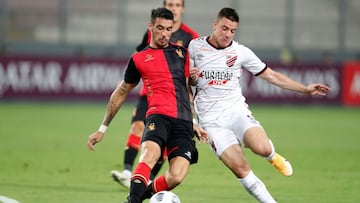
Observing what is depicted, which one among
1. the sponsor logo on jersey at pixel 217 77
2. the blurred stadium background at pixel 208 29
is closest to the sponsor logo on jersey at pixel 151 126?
the sponsor logo on jersey at pixel 217 77

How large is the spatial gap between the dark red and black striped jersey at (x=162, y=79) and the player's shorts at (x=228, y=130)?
49 centimetres

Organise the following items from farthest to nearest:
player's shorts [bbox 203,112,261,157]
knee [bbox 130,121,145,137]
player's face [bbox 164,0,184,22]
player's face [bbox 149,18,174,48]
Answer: knee [bbox 130,121,145,137], player's face [bbox 164,0,184,22], player's shorts [bbox 203,112,261,157], player's face [bbox 149,18,174,48]

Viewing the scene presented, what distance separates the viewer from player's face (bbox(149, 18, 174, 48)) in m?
8.93

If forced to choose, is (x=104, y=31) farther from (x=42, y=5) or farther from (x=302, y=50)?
(x=302, y=50)

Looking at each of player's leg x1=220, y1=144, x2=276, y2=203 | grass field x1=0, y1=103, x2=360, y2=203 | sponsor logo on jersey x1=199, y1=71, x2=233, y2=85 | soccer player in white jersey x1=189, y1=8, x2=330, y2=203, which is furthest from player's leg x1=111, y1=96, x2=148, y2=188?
player's leg x1=220, y1=144, x2=276, y2=203

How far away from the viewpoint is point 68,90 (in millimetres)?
28047

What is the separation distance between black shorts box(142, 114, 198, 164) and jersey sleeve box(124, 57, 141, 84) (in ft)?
1.49

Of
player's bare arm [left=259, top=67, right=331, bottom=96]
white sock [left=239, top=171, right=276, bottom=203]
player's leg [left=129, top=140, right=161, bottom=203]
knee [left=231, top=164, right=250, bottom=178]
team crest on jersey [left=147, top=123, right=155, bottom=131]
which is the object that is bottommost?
white sock [left=239, top=171, right=276, bottom=203]

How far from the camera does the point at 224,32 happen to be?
31.2 ft

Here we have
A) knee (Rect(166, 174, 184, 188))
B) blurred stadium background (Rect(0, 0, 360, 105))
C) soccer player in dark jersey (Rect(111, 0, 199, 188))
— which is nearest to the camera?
knee (Rect(166, 174, 184, 188))

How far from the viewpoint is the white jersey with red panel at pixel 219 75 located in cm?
967

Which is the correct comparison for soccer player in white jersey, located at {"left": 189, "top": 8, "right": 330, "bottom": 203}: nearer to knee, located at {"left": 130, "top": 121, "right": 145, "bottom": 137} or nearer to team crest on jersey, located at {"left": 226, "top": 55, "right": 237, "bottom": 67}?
team crest on jersey, located at {"left": 226, "top": 55, "right": 237, "bottom": 67}

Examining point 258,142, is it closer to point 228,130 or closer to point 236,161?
point 236,161

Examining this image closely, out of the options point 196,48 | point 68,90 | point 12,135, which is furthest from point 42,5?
point 196,48
